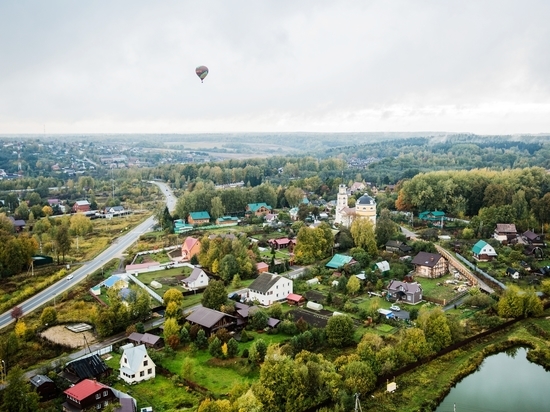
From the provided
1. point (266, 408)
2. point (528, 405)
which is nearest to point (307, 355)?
point (266, 408)

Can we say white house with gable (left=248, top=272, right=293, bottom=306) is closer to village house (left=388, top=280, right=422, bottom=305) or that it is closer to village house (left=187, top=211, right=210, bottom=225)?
village house (left=388, top=280, right=422, bottom=305)

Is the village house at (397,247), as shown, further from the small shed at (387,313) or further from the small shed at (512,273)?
the small shed at (387,313)

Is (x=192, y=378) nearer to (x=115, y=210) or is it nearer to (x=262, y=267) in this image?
(x=262, y=267)

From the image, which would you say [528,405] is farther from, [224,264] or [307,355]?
[224,264]

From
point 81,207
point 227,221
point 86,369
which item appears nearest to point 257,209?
point 227,221

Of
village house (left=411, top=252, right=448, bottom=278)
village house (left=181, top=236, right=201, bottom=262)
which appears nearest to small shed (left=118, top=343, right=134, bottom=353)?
village house (left=181, top=236, right=201, bottom=262)

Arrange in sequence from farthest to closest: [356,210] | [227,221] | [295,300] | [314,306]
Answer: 1. [227,221]
2. [356,210]
3. [295,300]
4. [314,306]
